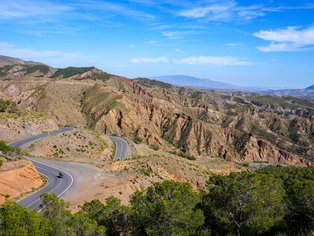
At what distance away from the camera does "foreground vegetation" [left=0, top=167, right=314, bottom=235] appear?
25.6 meters

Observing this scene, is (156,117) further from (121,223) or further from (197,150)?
(121,223)

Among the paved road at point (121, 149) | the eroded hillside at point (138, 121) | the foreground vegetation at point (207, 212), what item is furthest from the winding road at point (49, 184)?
the eroded hillside at point (138, 121)

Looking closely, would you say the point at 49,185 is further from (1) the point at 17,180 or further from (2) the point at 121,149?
(2) the point at 121,149

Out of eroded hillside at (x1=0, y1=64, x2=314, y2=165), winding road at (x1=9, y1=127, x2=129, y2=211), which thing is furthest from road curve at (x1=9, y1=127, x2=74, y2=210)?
eroded hillside at (x1=0, y1=64, x2=314, y2=165)

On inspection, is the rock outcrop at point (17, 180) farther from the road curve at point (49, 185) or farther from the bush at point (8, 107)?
the bush at point (8, 107)

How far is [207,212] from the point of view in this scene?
31.2 meters

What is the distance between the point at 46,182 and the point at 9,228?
29.5m

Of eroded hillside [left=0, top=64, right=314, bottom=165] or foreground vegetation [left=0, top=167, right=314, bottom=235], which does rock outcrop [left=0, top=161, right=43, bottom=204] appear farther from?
eroded hillside [left=0, top=64, right=314, bottom=165]

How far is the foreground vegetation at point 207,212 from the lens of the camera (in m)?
25.6

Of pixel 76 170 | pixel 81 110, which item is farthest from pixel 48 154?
pixel 81 110

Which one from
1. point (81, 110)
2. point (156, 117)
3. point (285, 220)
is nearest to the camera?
point (285, 220)

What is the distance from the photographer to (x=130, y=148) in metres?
91.9

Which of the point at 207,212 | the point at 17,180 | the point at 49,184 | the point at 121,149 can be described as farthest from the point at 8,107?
the point at 207,212

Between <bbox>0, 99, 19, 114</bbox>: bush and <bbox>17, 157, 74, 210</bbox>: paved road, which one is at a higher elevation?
<bbox>0, 99, 19, 114</bbox>: bush
